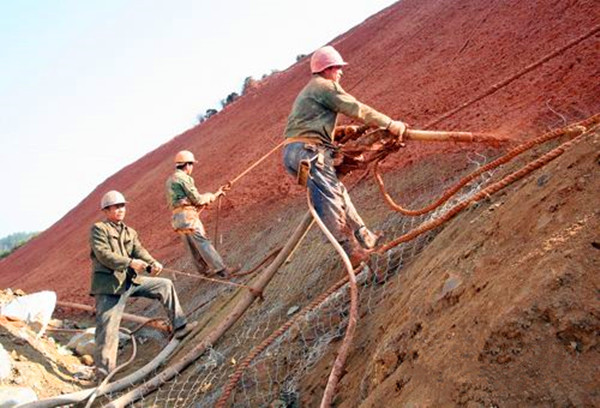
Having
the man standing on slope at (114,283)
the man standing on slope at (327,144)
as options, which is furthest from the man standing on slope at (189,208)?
the man standing on slope at (327,144)

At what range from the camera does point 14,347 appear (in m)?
6.22

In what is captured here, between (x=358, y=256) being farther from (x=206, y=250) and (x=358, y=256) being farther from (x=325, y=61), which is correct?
(x=206, y=250)

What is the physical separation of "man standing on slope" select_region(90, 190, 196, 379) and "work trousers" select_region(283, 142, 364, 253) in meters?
2.12

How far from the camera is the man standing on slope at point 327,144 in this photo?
4.13 metres

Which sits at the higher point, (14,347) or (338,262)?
(14,347)

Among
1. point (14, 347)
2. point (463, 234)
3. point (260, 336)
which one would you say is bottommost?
point (260, 336)

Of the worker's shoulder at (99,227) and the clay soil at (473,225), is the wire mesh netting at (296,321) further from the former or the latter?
the worker's shoulder at (99,227)

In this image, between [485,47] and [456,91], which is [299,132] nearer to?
[456,91]

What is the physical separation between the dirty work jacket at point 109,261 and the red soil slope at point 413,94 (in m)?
3.12

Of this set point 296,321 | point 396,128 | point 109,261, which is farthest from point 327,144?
point 109,261

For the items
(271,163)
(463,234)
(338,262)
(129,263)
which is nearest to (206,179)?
(271,163)

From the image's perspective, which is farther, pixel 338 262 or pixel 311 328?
pixel 338 262

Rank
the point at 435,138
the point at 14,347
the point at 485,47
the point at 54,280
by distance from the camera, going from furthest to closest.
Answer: the point at 54,280 → the point at 485,47 → the point at 14,347 → the point at 435,138

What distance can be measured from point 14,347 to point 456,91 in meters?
6.17
